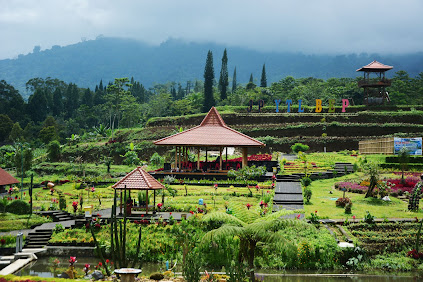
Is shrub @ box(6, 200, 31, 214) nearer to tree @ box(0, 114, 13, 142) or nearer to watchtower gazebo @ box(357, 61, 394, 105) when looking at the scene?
watchtower gazebo @ box(357, 61, 394, 105)

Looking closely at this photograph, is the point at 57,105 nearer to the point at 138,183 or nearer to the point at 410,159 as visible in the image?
the point at 410,159

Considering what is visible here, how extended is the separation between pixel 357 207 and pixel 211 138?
564 inches

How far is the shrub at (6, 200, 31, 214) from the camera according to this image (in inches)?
854

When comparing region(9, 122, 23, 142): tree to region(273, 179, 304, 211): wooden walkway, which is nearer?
region(273, 179, 304, 211): wooden walkway

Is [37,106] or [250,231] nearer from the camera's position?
[250,231]

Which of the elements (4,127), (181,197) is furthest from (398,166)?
(4,127)

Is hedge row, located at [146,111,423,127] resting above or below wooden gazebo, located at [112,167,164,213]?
above

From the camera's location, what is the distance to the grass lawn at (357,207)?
65.8 ft

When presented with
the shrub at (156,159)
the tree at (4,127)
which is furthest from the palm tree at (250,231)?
the tree at (4,127)

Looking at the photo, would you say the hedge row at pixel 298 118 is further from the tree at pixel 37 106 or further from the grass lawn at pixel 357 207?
the grass lawn at pixel 357 207

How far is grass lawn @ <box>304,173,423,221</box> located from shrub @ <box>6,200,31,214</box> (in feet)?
40.9

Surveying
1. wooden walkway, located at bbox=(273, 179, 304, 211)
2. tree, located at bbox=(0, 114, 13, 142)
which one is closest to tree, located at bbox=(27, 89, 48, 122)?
tree, located at bbox=(0, 114, 13, 142)

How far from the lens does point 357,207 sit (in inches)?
856

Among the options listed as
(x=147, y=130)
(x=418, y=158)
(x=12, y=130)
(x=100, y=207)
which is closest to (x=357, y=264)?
(x=100, y=207)
